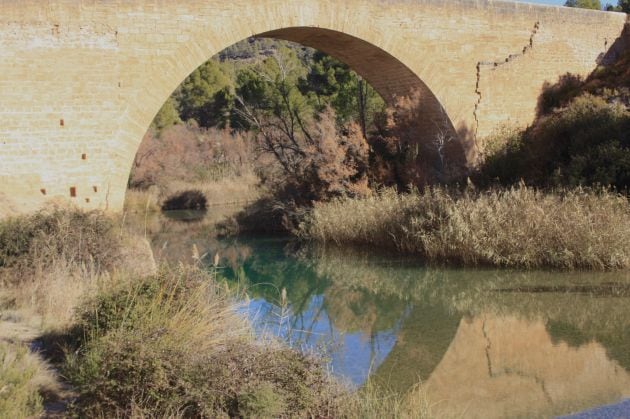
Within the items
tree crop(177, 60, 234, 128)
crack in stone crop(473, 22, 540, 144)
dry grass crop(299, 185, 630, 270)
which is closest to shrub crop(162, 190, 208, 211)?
tree crop(177, 60, 234, 128)

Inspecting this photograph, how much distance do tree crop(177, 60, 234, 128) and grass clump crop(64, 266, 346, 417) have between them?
23.7 metres


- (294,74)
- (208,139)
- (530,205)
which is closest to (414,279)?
(530,205)

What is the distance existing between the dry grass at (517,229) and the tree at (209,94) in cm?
1760

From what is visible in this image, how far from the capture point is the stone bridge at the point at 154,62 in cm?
971

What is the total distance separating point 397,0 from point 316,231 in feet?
15.5

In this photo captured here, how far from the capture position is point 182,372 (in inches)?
153

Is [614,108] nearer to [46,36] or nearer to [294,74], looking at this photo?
[46,36]

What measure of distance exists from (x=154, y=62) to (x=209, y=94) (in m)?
18.5

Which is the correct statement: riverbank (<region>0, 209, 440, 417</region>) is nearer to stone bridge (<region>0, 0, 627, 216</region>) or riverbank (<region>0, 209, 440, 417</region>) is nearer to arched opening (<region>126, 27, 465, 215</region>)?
stone bridge (<region>0, 0, 627, 216</region>)

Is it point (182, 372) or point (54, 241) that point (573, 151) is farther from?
point (182, 372)

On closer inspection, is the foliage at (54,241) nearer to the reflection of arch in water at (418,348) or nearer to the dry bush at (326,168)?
the reflection of arch in water at (418,348)

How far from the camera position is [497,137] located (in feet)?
49.0

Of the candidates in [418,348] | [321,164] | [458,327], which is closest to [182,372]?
[418,348]

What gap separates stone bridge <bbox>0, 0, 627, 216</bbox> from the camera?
971 centimetres
